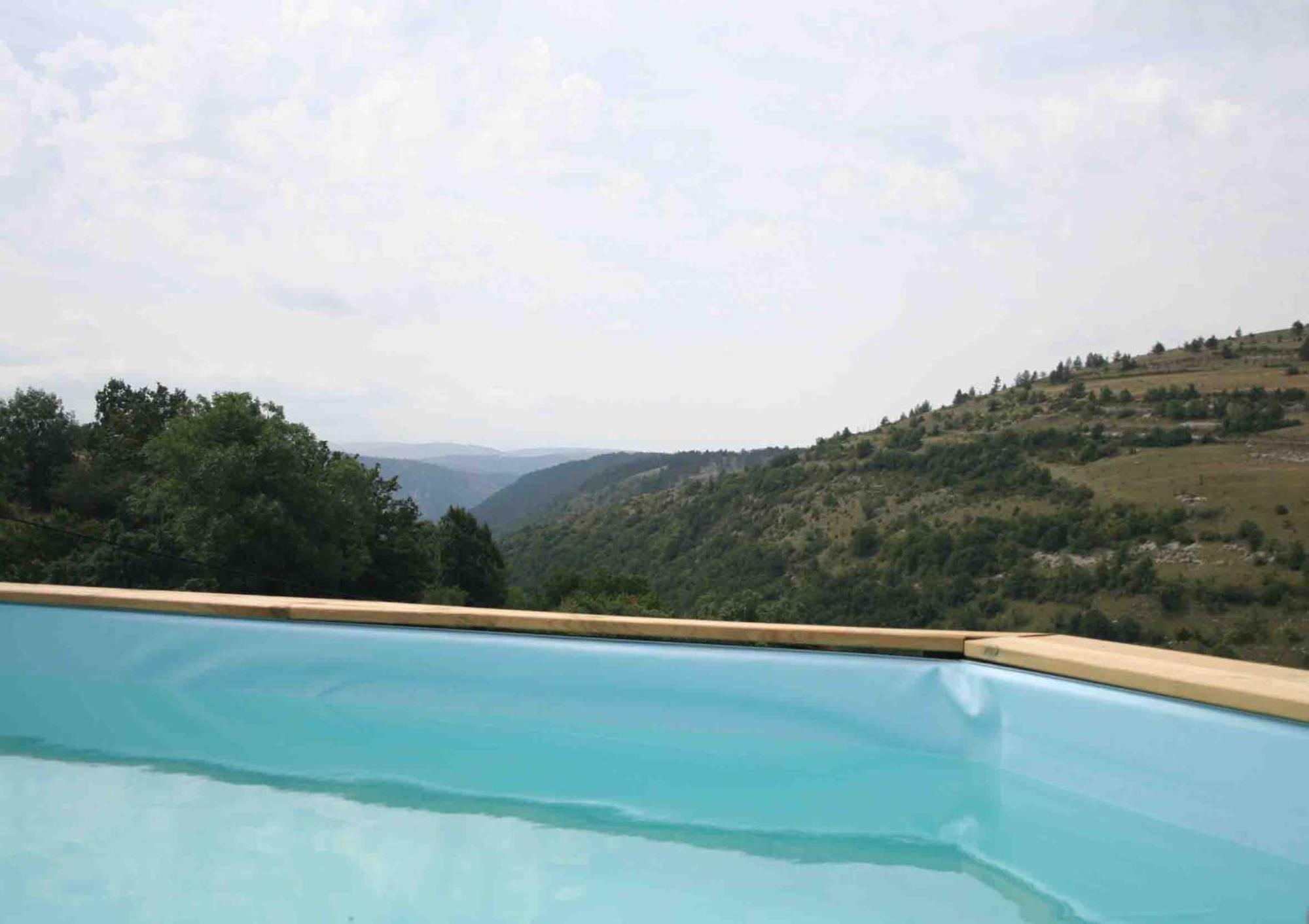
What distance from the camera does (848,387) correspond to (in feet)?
81.3

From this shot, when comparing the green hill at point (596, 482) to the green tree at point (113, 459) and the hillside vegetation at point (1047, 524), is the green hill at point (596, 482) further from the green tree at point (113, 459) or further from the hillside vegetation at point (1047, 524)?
the green tree at point (113, 459)

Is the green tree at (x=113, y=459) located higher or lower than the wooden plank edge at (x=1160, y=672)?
higher

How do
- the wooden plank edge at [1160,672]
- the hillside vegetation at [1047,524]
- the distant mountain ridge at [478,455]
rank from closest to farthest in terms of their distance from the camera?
the wooden plank edge at [1160,672], the hillside vegetation at [1047,524], the distant mountain ridge at [478,455]

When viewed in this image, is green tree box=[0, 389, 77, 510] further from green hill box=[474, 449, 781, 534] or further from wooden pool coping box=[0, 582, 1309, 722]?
green hill box=[474, 449, 781, 534]

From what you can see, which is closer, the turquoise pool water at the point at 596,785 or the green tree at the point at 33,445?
the turquoise pool water at the point at 596,785

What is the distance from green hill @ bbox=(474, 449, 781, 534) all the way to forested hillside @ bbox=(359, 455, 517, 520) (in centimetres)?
278

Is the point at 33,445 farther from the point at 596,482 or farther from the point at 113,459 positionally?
the point at 596,482

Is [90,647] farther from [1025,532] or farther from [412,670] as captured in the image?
[1025,532]

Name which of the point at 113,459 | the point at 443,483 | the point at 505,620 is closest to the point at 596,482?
the point at 443,483

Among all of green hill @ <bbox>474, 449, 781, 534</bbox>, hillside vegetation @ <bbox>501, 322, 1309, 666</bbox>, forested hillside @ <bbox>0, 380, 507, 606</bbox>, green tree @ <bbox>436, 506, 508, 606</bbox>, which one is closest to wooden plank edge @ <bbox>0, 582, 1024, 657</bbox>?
forested hillside @ <bbox>0, 380, 507, 606</bbox>

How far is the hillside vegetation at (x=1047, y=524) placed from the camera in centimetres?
2266

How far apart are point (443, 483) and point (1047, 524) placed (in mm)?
50233

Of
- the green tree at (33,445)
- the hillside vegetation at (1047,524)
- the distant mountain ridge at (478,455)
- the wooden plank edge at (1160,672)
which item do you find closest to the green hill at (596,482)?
the hillside vegetation at (1047,524)

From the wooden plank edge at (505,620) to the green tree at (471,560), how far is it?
84.7 feet
